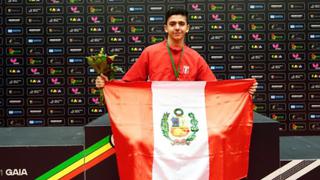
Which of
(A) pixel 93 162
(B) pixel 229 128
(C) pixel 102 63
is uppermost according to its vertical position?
(C) pixel 102 63

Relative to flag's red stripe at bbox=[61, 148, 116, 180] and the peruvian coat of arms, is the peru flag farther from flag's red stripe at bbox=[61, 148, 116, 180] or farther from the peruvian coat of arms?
flag's red stripe at bbox=[61, 148, 116, 180]

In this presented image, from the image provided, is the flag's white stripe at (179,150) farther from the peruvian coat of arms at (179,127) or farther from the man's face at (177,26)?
the man's face at (177,26)

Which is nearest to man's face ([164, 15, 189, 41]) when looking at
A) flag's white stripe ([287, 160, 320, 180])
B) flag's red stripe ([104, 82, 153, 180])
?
flag's red stripe ([104, 82, 153, 180])

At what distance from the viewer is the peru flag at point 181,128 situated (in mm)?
2580

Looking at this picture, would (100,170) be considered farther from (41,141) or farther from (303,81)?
(303,81)

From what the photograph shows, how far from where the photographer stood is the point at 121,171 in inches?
102

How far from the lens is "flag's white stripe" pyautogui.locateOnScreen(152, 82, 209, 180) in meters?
2.58

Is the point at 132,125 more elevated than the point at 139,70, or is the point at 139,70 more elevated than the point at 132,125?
the point at 139,70

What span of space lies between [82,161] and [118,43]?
3328 millimetres

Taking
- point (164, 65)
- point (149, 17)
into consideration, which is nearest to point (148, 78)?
point (164, 65)

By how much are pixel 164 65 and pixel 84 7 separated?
3.41 m

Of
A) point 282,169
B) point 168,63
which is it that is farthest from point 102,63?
point 282,169

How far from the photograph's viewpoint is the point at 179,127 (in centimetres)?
262

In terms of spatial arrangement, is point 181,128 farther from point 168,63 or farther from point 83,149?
point 83,149
